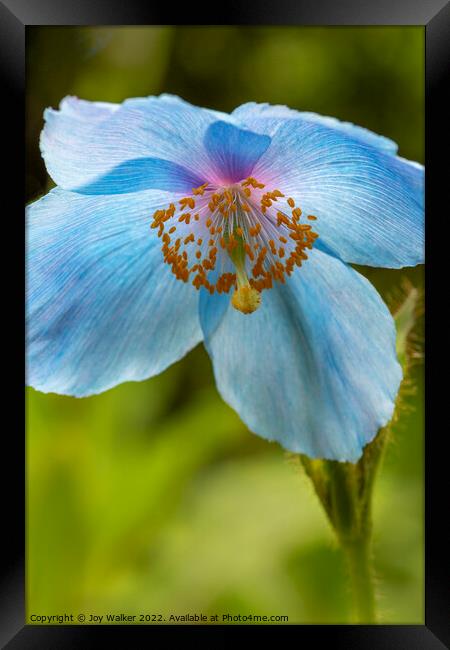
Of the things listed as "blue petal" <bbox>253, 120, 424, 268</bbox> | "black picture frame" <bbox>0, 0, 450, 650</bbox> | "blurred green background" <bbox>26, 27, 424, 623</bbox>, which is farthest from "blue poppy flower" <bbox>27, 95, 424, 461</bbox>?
"blurred green background" <bbox>26, 27, 424, 623</bbox>

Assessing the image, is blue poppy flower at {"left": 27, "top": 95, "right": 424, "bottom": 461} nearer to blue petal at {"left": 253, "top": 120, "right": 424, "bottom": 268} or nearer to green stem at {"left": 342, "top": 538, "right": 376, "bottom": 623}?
blue petal at {"left": 253, "top": 120, "right": 424, "bottom": 268}

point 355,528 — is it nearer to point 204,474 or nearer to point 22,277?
point 22,277

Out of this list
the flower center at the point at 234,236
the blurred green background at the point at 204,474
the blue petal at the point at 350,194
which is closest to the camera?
the blue petal at the point at 350,194

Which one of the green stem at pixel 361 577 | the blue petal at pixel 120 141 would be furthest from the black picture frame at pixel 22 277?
the blue petal at pixel 120 141

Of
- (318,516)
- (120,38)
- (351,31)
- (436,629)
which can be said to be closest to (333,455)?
(436,629)

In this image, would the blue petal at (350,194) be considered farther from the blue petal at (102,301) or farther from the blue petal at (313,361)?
the blue petal at (102,301)

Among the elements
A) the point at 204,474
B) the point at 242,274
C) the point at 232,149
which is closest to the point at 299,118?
the point at 232,149
